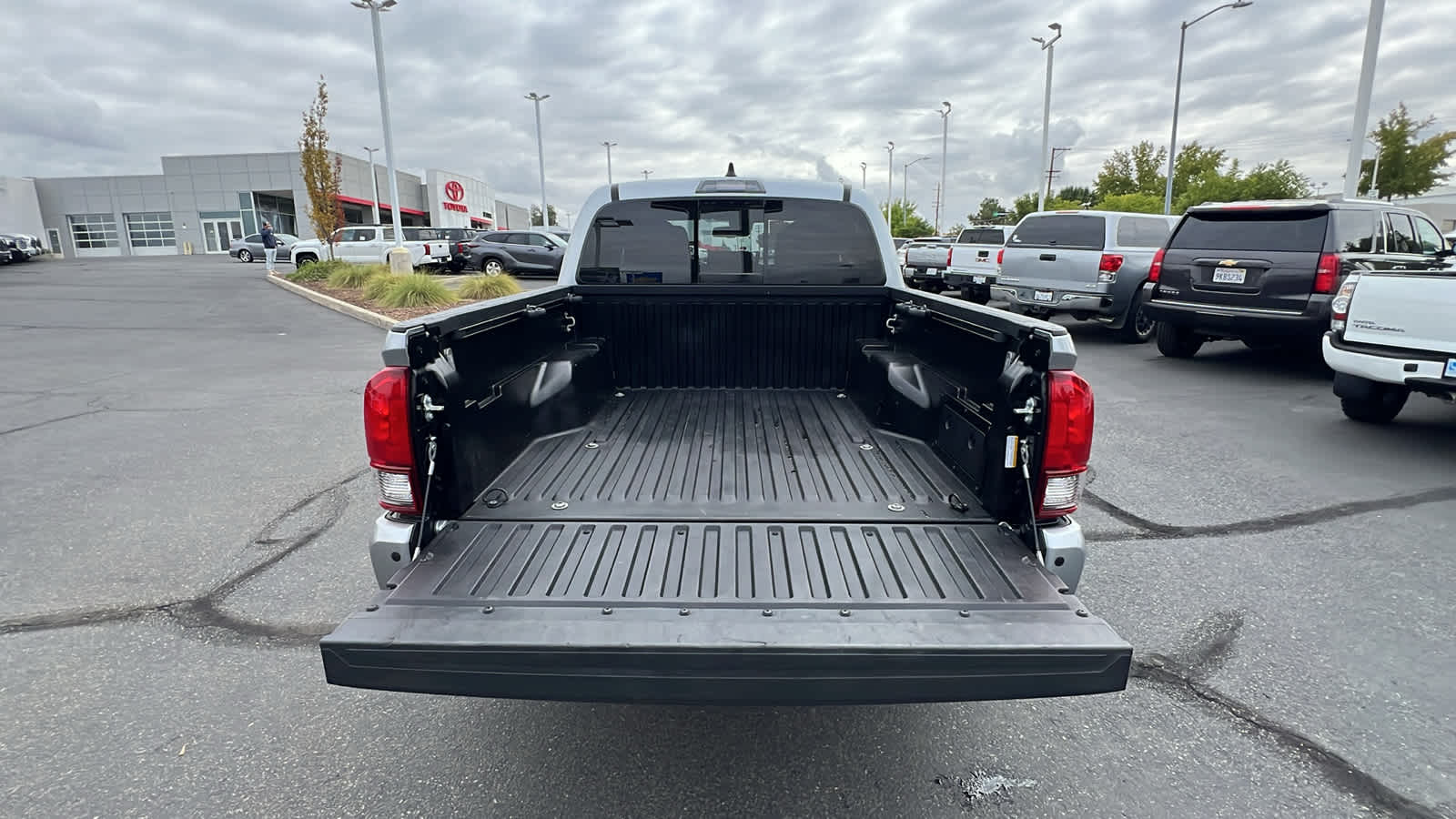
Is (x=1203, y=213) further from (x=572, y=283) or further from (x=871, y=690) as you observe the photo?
(x=871, y=690)

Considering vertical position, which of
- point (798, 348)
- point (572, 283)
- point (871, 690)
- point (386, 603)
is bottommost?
point (871, 690)

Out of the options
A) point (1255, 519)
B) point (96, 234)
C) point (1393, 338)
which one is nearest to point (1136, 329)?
point (1393, 338)

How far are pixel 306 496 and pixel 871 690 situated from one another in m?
4.48

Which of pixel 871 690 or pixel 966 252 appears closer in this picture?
pixel 871 690

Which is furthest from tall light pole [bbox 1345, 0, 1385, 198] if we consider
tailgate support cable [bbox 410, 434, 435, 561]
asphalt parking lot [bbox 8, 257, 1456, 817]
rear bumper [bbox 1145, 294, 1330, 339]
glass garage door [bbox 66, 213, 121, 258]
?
glass garage door [bbox 66, 213, 121, 258]

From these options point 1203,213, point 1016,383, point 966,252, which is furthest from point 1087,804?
point 966,252

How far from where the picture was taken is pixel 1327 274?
800 centimetres

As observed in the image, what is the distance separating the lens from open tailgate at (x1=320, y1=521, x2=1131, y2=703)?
1.86m

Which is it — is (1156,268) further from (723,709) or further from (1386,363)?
(723,709)

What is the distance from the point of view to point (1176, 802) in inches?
91.0

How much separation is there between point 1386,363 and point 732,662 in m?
6.58

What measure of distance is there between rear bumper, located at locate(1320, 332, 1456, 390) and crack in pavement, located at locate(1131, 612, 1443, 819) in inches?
148

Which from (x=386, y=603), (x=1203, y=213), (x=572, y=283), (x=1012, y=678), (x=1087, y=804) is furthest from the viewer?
(x=1203, y=213)

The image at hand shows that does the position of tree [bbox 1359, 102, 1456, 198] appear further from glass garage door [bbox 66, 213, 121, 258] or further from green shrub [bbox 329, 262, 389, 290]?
glass garage door [bbox 66, 213, 121, 258]
